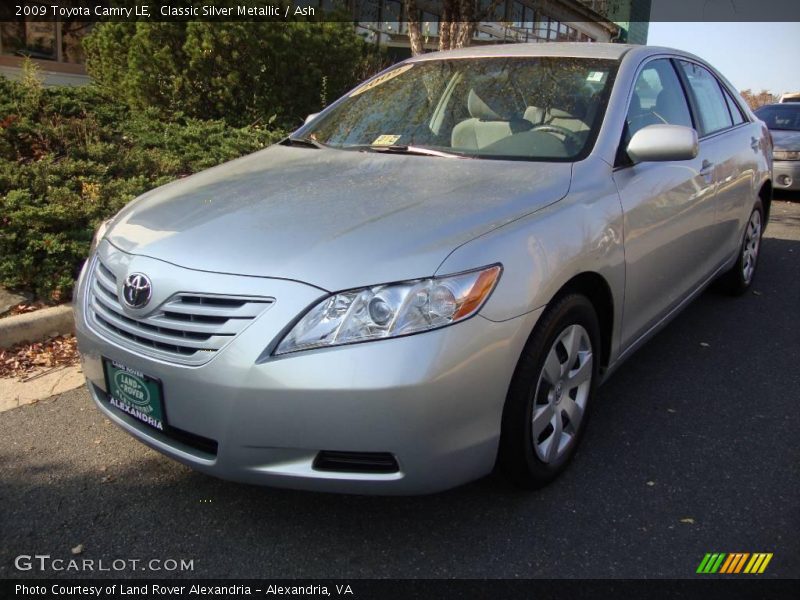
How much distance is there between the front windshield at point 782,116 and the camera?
10.8m

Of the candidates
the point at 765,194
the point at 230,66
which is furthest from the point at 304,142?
the point at 230,66

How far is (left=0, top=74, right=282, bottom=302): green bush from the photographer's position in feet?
14.7

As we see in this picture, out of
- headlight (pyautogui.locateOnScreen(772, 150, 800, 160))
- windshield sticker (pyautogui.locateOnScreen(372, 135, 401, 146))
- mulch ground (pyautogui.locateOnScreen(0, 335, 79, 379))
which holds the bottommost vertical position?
mulch ground (pyautogui.locateOnScreen(0, 335, 79, 379))

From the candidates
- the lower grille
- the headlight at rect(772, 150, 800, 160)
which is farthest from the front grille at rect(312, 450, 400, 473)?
the headlight at rect(772, 150, 800, 160)

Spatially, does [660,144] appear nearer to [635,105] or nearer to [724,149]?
[635,105]

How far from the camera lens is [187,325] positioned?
7.22 feet

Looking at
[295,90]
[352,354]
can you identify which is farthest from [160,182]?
[352,354]

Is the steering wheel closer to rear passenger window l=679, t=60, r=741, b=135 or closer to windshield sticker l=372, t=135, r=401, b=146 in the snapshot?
windshield sticker l=372, t=135, r=401, b=146

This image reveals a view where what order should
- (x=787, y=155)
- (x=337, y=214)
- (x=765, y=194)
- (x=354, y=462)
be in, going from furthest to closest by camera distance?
(x=787, y=155), (x=765, y=194), (x=337, y=214), (x=354, y=462)

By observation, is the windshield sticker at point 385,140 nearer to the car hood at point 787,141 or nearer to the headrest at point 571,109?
the headrest at point 571,109

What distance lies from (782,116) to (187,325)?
11452 mm

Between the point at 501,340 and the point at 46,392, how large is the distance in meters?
2.51

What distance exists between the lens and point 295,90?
813 centimetres

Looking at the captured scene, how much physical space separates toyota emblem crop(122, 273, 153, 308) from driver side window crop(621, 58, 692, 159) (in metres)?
2.03
